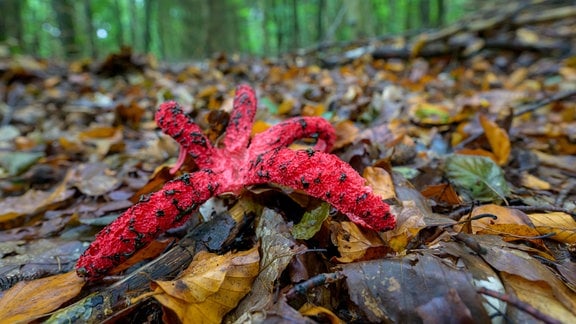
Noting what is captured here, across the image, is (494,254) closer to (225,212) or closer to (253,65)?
(225,212)

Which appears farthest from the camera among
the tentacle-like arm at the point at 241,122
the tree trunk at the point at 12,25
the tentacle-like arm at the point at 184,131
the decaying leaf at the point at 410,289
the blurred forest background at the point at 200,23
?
the blurred forest background at the point at 200,23

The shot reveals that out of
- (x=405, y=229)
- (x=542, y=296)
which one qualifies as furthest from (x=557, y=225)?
(x=405, y=229)

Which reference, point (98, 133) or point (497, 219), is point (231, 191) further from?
point (98, 133)

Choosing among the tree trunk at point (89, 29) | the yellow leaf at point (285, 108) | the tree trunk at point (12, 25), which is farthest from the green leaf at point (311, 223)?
the tree trunk at point (89, 29)

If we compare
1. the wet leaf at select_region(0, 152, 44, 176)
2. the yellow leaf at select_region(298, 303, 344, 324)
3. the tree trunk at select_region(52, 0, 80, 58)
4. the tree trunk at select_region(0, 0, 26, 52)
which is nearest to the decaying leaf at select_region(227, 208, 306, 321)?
the yellow leaf at select_region(298, 303, 344, 324)

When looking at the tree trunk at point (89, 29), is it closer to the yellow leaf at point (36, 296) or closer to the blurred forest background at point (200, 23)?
the blurred forest background at point (200, 23)

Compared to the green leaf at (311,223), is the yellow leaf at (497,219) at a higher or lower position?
lower

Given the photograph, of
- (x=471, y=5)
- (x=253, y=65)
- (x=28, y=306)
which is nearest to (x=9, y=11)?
(x=253, y=65)
